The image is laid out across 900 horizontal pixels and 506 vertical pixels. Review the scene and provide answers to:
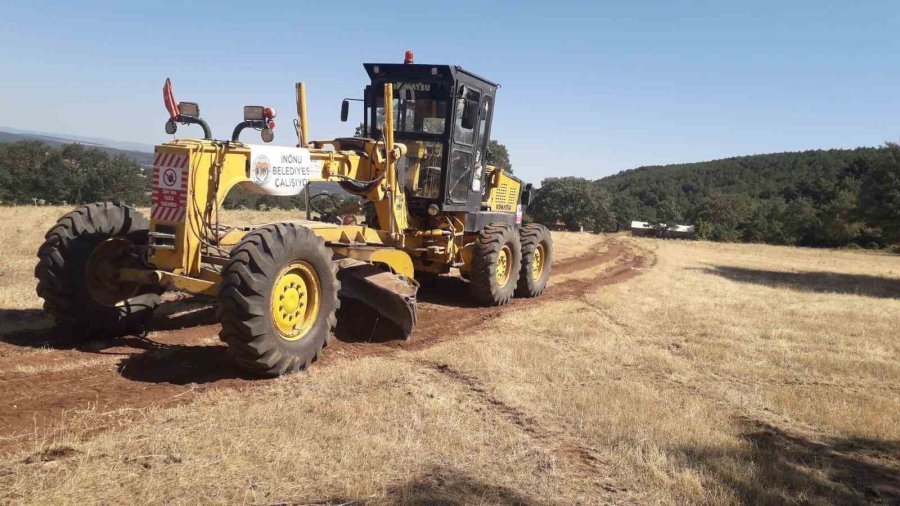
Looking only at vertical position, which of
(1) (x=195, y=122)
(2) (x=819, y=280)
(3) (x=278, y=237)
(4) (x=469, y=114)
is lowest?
(2) (x=819, y=280)

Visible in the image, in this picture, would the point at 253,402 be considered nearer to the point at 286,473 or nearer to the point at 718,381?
the point at 286,473

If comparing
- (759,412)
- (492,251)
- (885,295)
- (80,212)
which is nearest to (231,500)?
(80,212)

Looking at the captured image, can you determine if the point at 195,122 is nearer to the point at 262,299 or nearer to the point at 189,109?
the point at 189,109

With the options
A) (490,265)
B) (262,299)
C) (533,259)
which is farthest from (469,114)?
(262,299)

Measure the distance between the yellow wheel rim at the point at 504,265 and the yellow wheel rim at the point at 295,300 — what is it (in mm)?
4708

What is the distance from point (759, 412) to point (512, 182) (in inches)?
273

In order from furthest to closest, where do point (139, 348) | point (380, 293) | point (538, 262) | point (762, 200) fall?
point (762, 200) → point (538, 262) → point (380, 293) → point (139, 348)

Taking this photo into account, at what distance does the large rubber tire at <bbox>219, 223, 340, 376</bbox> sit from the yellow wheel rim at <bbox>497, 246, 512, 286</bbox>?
490 cm

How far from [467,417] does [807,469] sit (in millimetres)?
2432

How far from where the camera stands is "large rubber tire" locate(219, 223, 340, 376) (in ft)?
17.2

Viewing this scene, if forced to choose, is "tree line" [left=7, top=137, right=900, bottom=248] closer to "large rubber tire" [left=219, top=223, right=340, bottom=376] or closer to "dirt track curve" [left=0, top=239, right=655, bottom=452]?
"dirt track curve" [left=0, top=239, right=655, bottom=452]

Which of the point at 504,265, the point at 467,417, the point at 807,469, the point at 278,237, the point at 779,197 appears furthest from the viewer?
the point at 779,197

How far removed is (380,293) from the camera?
7.31 meters

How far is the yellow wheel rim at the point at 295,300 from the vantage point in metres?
5.70
